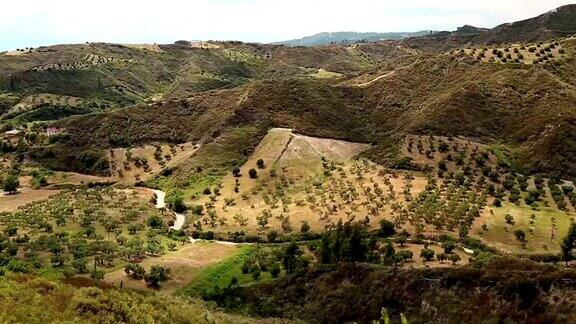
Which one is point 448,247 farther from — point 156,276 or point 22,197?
point 22,197

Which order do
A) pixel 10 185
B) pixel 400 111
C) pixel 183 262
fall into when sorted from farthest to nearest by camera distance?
pixel 400 111
pixel 10 185
pixel 183 262

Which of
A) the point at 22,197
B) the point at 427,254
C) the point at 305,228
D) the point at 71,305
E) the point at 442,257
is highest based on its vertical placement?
the point at 71,305

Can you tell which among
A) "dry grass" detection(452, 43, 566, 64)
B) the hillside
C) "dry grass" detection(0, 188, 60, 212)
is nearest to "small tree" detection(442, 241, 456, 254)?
the hillside

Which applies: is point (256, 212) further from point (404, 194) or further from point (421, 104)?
point (421, 104)

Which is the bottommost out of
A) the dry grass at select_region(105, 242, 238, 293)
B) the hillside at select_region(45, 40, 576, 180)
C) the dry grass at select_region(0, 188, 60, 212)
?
the dry grass at select_region(105, 242, 238, 293)

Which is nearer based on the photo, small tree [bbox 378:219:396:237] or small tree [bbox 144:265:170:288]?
small tree [bbox 144:265:170:288]

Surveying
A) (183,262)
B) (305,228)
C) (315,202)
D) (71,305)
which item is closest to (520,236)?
(305,228)

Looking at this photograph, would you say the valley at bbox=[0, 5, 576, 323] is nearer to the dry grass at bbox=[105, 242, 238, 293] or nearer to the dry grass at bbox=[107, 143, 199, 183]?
the dry grass at bbox=[105, 242, 238, 293]

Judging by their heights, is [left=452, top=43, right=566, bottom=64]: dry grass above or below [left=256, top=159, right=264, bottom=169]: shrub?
above

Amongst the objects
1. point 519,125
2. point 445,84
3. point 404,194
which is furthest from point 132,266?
point 445,84

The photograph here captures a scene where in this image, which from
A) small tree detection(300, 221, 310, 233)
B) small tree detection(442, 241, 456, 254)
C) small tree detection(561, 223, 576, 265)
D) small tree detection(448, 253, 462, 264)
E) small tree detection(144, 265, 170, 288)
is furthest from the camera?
small tree detection(300, 221, 310, 233)

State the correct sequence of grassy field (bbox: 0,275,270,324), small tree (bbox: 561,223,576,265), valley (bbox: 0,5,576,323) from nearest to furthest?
grassy field (bbox: 0,275,270,324)
valley (bbox: 0,5,576,323)
small tree (bbox: 561,223,576,265)
